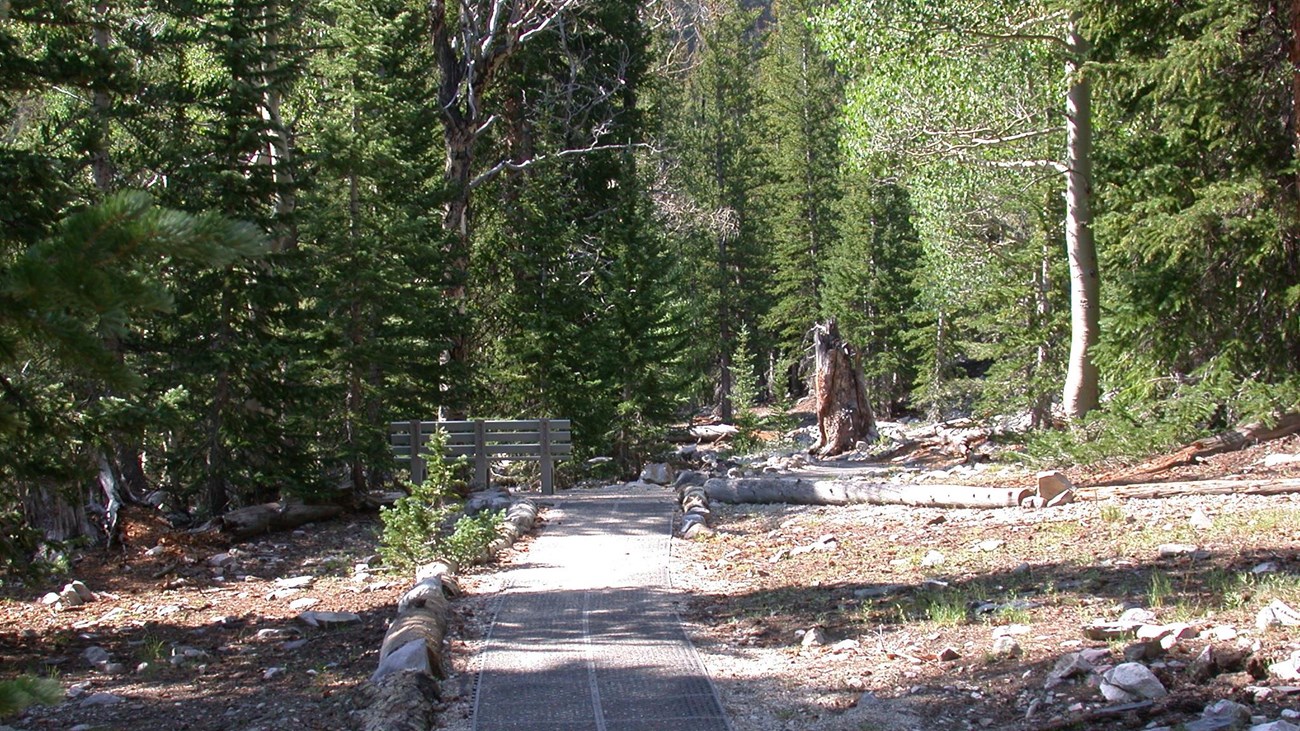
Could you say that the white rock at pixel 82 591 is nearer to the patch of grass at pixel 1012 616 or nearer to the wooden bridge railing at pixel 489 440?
the wooden bridge railing at pixel 489 440

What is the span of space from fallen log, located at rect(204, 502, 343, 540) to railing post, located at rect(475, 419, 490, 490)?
247 centimetres

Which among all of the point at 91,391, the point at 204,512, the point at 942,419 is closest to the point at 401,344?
the point at 204,512

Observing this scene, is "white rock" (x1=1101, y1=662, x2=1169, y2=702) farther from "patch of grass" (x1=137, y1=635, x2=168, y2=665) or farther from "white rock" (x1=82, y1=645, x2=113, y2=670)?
"white rock" (x1=82, y1=645, x2=113, y2=670)

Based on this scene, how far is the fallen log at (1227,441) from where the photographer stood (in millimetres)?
11812

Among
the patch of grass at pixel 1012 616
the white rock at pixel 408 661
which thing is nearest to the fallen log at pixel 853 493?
the patch of grass at pixel 1012 616

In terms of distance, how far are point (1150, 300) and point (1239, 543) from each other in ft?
15.5

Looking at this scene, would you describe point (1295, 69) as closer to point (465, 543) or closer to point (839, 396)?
point (465, 543)

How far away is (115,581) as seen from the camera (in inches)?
453

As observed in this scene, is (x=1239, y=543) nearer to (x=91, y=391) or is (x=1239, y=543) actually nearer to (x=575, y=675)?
(x=575, y=675)

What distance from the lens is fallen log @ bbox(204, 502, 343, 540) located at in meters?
13.7

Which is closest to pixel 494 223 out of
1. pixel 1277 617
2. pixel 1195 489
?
pixel 1195 489

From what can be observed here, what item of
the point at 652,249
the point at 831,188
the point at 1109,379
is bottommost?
the point at 1109,379

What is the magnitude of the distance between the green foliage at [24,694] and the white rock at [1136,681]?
4.56m

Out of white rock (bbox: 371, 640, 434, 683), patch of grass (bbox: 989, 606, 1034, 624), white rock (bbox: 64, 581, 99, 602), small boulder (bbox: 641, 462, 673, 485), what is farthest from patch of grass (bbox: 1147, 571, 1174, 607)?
small boulder (bbox: 641, 462, 673, 485)
